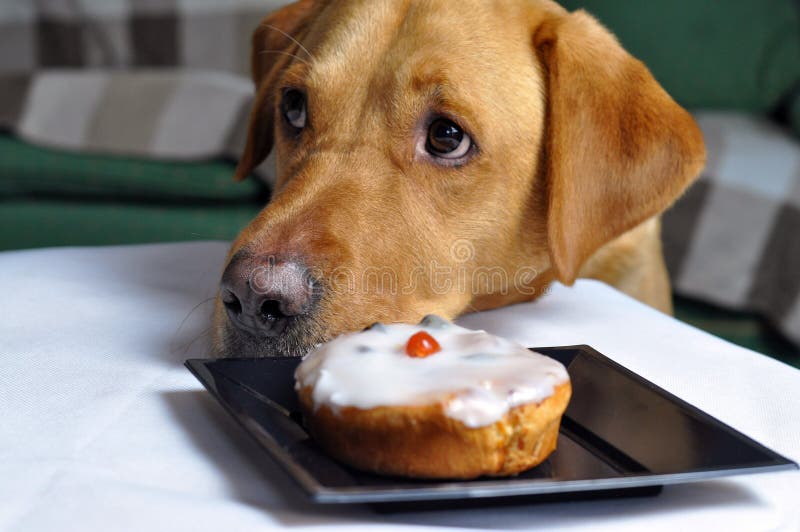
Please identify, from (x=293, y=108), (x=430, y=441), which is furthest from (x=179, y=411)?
(x=293, y=108)

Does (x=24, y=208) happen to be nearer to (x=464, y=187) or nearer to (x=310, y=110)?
(x=310, y=110)

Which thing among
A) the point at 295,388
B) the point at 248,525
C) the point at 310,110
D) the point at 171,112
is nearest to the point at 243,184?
the point at 171,112

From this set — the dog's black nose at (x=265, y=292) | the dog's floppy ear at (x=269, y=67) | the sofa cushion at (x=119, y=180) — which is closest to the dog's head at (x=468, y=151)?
the dog's black nose at (x=265, y=292)

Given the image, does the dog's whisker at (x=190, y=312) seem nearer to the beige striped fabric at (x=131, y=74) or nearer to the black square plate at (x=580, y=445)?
the black square plate at (x=580, y=445)

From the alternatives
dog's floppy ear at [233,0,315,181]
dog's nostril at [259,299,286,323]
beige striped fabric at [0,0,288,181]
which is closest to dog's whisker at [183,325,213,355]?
dog's nostril at [259,299,286,323]

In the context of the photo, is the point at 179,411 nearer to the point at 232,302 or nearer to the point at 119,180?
the point at 232,302

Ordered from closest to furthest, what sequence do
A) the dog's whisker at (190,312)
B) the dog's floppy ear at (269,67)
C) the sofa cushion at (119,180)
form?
the dog's whisker at (190,312) < the dog's floppy ear at (269,67) < the sofa cushion at (119,180)

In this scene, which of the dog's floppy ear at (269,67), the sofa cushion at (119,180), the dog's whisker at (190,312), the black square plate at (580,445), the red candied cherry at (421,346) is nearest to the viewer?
the black square plate at (580,445)
